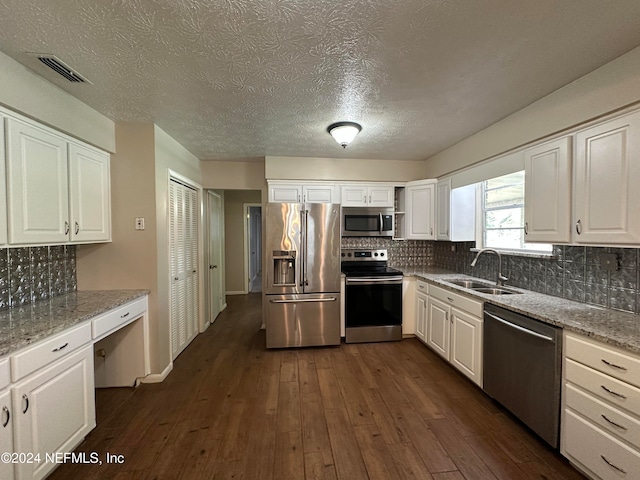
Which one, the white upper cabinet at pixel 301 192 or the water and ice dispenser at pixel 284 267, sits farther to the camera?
the white upper cabinet at pixel 301 192

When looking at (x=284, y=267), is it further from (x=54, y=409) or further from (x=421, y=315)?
(x=54, y=409)

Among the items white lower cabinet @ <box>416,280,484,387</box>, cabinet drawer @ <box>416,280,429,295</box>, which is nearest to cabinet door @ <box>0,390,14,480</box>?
white lower cabinet @ <box>416,280,484,387</box>

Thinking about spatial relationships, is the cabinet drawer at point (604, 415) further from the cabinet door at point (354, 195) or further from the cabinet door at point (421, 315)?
the cabinet door at point (354, 195)

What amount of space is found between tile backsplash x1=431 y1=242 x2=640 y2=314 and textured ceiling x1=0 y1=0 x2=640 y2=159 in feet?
4.13

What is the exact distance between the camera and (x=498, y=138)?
2.55 meters

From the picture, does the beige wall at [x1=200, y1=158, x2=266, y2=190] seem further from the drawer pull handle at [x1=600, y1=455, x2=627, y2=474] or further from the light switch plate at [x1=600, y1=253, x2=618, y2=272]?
the drawer pull handle at [x1=600, y1=455, x2=627, y2=474]

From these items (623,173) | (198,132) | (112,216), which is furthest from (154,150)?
(623,173)

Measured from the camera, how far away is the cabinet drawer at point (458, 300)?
2.40 m

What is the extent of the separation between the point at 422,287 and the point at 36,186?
367 centimetres

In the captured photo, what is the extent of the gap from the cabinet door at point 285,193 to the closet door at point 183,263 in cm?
105

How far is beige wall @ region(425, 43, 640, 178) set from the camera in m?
1.58

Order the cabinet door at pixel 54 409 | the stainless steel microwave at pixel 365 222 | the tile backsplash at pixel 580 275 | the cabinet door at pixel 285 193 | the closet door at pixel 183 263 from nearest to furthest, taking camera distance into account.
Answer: the cabinet door at pixel 54 409 → the tile backsplash at pixel 580 275 → the closet door at pixel 183 263 → the cabinet door at pixel 285 193 → the stainless steel microwave at pixel 365 222

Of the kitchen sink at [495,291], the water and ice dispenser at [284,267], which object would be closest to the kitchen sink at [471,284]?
the kitchen sink at [495,291]

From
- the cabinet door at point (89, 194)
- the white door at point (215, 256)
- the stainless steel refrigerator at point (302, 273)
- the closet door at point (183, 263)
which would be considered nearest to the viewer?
the cabinet door at point (89, 194)
